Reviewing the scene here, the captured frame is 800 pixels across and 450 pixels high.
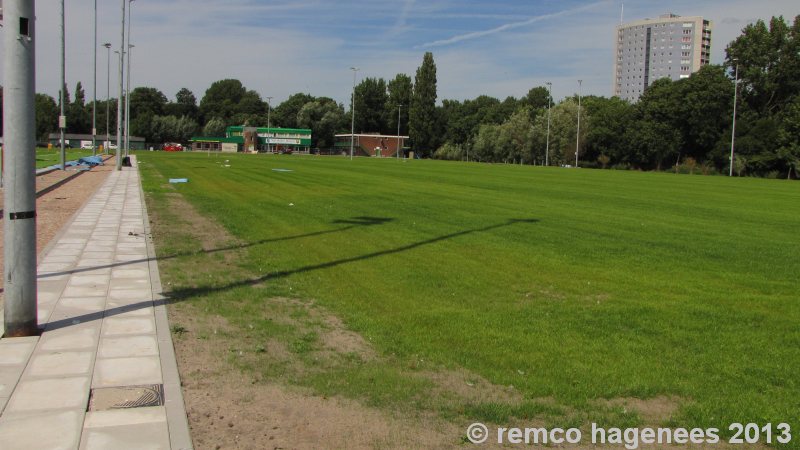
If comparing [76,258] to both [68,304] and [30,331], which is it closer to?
[68,304]

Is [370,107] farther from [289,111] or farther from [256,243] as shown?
[256,243]

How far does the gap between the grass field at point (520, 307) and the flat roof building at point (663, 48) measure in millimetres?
181159

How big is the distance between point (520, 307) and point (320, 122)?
5842 inches

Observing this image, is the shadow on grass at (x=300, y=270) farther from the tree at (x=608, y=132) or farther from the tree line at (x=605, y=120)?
the tree at (x=608, y=132)

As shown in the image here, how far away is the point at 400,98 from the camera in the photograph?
15100 cm

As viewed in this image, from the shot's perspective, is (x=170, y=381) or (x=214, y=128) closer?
(x=170, y=381)

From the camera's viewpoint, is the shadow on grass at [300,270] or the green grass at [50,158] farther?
the green grass at [50,158]

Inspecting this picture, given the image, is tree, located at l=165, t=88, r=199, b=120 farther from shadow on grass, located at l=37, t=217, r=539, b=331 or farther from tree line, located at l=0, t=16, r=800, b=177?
shadow on grass, located at l=37, t=217, r=539, b=331

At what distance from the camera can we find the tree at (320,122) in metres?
153

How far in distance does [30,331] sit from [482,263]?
7035 millimetres

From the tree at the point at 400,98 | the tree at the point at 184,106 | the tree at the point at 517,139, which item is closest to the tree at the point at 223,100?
the tree at the point at 184,106

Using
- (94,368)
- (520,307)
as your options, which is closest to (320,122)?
(520,307)

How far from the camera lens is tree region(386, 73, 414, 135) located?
14962 cm

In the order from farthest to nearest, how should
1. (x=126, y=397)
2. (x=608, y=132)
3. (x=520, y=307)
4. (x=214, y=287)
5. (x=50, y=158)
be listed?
1. (x=608, y=132)
2. (x=50, y=158)
3. (x=214, y=287)
4. (x=520, y=307)
5. (x=126, y=397)
